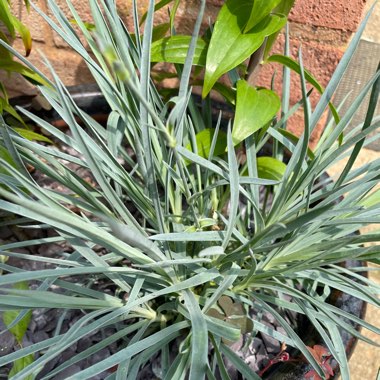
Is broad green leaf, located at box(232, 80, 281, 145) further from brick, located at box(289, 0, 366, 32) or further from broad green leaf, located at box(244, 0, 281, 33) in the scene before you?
A: brick, located at box(289, 0, 366, 32)

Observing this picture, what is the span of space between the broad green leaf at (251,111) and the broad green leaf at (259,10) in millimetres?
77

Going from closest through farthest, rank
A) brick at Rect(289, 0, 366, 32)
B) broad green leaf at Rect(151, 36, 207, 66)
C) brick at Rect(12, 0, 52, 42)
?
broad green leaf at Rect(151, 36, 207, 66), brick at Rect(289, 0, 366, 32), brick at Rect(12, 0, 52, 42)

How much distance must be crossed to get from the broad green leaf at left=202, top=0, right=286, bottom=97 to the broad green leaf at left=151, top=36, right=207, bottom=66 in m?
0.06

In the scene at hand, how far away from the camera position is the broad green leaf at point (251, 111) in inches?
21.0

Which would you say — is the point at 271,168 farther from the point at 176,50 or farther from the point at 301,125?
the point at 301,125

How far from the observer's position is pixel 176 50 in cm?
60

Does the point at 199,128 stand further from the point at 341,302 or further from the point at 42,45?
the point at 42,45

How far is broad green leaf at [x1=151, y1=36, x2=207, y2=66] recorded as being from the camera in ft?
1.95

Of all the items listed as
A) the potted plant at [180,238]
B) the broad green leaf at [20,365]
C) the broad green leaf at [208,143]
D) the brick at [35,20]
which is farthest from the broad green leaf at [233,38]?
the brick at [35,20]

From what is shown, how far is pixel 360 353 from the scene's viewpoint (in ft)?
2.97

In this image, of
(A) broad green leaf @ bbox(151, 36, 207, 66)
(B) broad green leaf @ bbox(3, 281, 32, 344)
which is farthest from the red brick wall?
(B) broad green leaf @ bbox(3, 281, 32, 344)

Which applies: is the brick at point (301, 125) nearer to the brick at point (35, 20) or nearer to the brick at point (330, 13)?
the brick at point (330, 13)

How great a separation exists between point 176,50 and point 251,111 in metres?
0.14

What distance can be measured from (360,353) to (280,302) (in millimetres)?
459
